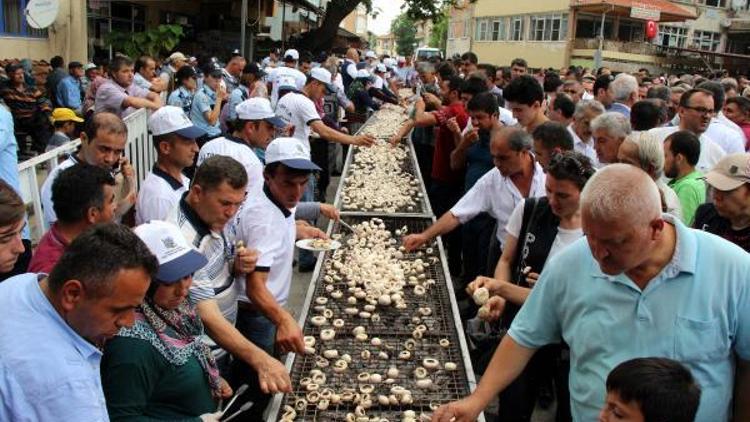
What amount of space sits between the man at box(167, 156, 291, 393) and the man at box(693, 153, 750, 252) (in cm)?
251

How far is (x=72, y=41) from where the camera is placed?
45.6ft

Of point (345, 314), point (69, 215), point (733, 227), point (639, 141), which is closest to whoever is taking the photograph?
point (69, 215)

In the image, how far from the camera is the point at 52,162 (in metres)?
5.27

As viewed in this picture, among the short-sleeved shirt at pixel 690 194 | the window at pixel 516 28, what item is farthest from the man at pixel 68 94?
the window at pixel 516 28

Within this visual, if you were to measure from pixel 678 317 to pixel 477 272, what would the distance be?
3812 mm

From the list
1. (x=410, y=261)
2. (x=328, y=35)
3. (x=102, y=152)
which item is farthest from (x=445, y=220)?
(x=328, y=35)

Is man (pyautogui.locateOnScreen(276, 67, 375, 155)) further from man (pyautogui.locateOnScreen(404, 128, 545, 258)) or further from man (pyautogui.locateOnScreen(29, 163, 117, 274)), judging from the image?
man (pyautogui.locateOnScreen(29, 163, 117, 274))

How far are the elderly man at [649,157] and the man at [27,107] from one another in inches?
359

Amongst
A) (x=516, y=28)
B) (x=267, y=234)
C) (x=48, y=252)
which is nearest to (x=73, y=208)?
(x=48, y=252)

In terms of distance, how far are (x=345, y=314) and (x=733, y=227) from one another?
→ 2339mm

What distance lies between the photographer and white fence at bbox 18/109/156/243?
492 centimetres

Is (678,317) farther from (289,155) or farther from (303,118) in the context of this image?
(303,118)

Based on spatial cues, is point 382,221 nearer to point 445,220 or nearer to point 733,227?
point 445,220

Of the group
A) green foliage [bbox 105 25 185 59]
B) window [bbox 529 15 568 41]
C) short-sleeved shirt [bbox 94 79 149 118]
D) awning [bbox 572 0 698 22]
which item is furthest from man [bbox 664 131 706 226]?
window [bbox 529 15 568 41]
